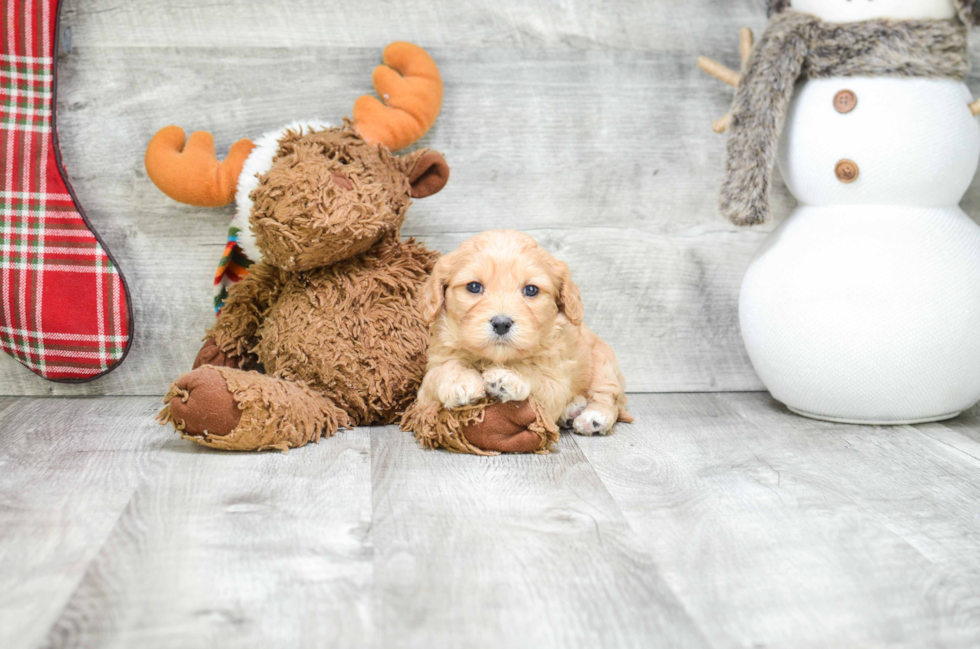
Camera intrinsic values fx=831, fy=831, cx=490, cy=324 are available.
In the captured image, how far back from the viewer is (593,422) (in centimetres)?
139

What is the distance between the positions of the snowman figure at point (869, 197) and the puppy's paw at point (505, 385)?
0.53 m

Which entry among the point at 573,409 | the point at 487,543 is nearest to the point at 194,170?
the point at 573,409

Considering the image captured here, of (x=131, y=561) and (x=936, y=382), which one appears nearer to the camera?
(x=131, y=561)

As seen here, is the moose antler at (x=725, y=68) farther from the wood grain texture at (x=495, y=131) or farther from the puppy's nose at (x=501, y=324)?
the puppy's nose at (x=501, y=324)

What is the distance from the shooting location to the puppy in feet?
4.02

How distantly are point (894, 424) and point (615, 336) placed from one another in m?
0.56

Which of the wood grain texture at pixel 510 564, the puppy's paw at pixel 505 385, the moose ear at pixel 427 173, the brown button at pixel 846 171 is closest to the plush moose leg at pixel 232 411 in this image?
the wood grain texture at pixel 510 564

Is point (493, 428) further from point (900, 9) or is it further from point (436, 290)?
point (900, 9)

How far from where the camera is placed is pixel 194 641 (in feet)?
2.41

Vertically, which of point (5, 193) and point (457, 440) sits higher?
point (5, 193)

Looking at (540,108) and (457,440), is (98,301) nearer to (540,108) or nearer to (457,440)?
(457,440)

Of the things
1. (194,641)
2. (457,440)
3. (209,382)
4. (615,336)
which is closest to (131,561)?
(194,641)

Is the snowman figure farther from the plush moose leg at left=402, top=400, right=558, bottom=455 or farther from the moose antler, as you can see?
the plush moose leg at left=402, top=400, right=558, bottom=455

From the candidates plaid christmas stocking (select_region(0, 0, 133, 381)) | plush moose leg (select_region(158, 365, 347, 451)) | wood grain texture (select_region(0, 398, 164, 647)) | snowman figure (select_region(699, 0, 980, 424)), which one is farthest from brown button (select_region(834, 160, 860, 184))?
plaid christmas stocking (select_region(0, 0, 133, 381))
